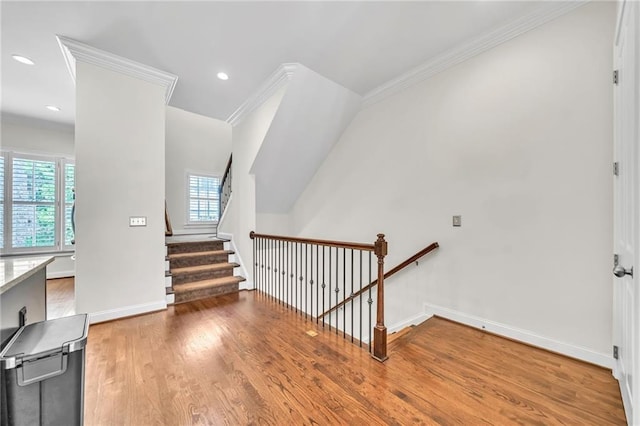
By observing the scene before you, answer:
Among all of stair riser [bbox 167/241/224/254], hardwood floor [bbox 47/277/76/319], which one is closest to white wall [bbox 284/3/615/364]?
stair riser [bbox 167/241/224/254]

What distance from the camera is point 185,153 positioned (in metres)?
6.02

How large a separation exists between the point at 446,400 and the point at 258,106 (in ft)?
13.2

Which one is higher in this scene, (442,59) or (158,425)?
(442,59)

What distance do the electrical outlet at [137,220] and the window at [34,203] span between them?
3.52 m

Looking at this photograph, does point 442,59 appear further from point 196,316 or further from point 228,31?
point 196,316

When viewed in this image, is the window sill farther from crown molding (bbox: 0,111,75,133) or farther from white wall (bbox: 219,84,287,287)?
white wall (bbox: 219,84,287,287)

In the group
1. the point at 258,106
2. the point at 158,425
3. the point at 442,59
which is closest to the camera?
the point at 158,425

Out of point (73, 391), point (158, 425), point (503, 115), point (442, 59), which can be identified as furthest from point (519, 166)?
point (73, 391)

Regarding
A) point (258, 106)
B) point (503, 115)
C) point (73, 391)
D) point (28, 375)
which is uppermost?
point (258, 106)

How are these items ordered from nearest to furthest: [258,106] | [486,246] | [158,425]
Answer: [158,425]
[486,246]
[258,106]

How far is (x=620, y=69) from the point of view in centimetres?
171

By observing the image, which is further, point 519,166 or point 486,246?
point 486,246

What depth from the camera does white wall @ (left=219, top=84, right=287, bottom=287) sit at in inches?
153

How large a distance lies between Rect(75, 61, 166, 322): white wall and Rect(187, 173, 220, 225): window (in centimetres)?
305
